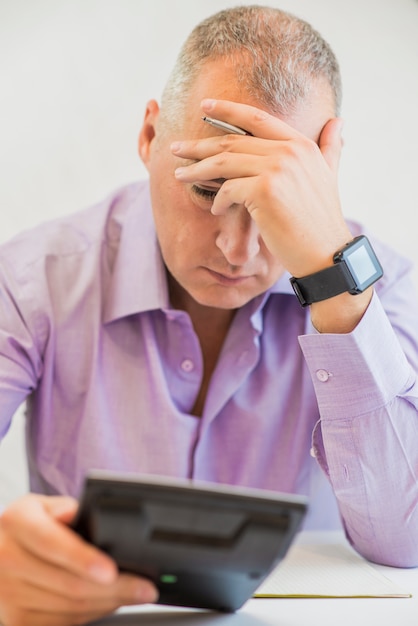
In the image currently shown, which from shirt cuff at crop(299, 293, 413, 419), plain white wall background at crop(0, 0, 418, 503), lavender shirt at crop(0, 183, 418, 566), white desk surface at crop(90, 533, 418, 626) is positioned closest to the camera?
white desk surface at crop(90, 533, 418, 626)

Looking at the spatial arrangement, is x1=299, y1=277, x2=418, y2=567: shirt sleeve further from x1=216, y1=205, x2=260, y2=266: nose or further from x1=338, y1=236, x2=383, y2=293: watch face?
x1=216, y1=205, x2=260, y2=266: nose

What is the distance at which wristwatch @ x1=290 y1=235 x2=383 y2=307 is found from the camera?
1.25 m

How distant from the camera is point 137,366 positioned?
157cm

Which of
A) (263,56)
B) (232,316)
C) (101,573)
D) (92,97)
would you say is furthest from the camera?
(92,97)

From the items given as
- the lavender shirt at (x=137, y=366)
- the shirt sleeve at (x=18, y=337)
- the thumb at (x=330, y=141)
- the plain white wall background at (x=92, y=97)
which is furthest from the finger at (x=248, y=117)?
the plain white wall background at (x=92, y=97)

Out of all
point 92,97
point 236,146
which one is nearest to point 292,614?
point 236,146

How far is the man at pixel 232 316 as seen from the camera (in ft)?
4.20

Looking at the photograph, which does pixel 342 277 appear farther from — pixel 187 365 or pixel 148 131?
pixel 148 131

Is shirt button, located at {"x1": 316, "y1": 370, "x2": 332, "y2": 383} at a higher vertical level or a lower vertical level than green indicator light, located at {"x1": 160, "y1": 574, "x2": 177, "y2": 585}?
lower

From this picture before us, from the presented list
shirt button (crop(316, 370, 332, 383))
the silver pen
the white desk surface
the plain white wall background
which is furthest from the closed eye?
the plain white wall background

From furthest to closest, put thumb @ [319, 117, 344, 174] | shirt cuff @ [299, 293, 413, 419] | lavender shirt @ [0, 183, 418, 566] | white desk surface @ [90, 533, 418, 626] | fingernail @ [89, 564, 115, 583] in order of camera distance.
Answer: lavender shirt @ [0, 183, 418, 566], thumb @ [319, 117, 344, 174], shirt cuff @ [299, 293, 413, 419], white desk surface @ [90, 533, 418, 626], fingernail @ [89, 564, 115, 583]

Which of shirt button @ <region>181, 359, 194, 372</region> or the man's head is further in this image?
shirt button @ <region>181, 359, 194, 372</region>

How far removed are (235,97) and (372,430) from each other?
23.1 inches

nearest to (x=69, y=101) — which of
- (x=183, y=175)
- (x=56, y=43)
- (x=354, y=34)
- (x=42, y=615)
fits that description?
(x=56, y=43)
